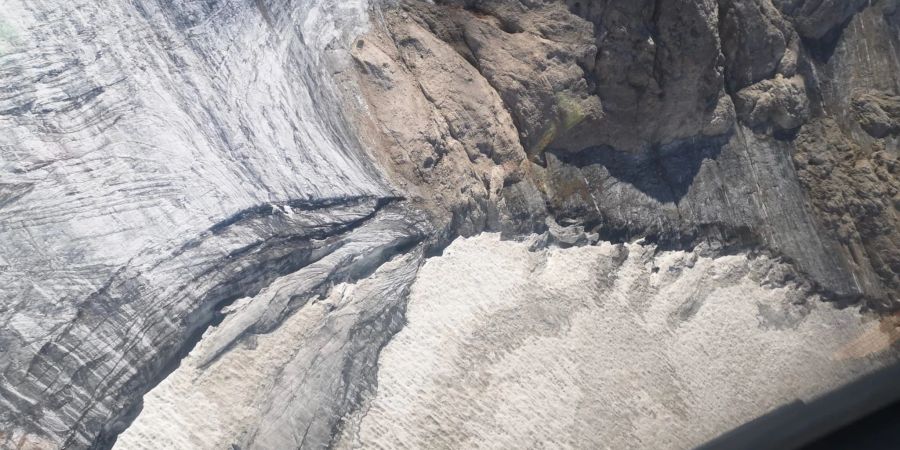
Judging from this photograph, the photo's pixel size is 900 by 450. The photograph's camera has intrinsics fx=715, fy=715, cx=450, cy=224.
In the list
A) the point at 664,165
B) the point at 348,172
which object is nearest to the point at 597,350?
the point at 664,165

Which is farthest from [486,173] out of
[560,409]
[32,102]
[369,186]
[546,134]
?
[32,102]

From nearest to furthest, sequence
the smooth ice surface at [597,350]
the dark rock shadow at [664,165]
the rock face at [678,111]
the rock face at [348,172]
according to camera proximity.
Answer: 1. the rock face at [348,172]
2. the smooth ice surface at [597,350]
3. the rock face at [678,111]
4. the dark rock shadow at [664,165]

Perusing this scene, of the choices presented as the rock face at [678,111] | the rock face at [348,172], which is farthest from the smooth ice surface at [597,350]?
the rock face at [678,111]

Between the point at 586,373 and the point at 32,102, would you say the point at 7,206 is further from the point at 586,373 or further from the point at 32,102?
the point at 586,373

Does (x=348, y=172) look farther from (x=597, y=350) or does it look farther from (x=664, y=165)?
(x=664, y=165)

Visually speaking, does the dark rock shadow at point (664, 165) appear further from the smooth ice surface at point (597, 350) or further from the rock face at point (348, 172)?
the smooth ice surface at point (597, 350)

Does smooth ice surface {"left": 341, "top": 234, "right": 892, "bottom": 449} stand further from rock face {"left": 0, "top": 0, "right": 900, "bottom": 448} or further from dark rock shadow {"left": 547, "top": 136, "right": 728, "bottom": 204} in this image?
dark rock shadow {"left": 547, "top": 136, "right": 728, "bottom": 204}

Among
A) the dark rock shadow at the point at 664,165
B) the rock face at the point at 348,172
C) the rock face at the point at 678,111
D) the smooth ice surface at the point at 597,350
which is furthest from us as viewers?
the dark rock shadow at the point at 664,165

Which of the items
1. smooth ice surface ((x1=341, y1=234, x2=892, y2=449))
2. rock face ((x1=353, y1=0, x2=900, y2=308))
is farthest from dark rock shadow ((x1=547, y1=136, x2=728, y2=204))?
smooth ice surface ((x1=341, y1=234, x2=892, y2=449))
